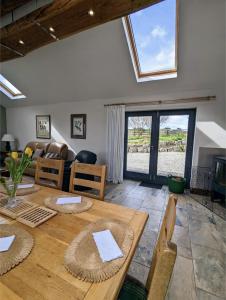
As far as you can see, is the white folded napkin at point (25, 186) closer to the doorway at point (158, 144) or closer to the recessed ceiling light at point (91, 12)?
the recessed ceiling light at point (91, 12)

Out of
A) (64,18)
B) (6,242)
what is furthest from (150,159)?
(6,242)

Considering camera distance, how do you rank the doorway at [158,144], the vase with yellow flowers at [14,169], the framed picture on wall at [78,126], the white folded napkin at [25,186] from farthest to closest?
the framed picture on wall at [78,126], the doorway at [158,144], the white folded napkin at [25,186], the vase with yellow flowers at [14,169]

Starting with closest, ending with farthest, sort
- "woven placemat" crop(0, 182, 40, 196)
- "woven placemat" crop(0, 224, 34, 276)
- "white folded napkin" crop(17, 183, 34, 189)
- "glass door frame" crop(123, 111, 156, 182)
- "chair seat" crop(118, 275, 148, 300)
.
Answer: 1. "woven placemat" crop(0, 224, 34, 276)
2. "chair seat" crop(118, 275, 148, 300)
3. "woven placemat" crop(0, 182, 40, 196)
4. "white folded napkin" crop(17, 183, 34, 189)
5. "glass door frame" crop(123, 111, 156, 182)

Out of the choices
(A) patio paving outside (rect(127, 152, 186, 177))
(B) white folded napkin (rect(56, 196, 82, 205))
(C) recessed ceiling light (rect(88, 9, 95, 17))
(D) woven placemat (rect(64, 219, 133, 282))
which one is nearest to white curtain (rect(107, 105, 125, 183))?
(A) patio paving outside (rect(127, 152, 186, 177))

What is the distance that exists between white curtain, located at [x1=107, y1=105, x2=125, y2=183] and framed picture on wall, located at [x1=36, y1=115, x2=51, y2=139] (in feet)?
7.58

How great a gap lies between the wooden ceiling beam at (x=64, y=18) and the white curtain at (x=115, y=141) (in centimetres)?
212

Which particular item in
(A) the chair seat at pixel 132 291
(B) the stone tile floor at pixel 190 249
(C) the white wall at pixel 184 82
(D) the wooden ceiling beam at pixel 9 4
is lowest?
(B) the stone tile floor at pixel 190 249

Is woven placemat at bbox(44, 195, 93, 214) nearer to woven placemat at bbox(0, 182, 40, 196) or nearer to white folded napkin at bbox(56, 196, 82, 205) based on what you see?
white folded napkin at bbox(56, 196, 82, 205)

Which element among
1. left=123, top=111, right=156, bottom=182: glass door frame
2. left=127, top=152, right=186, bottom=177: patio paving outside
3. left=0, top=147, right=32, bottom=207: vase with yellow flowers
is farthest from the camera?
left=123, top=111, right=156, bottom=182: glass door frame

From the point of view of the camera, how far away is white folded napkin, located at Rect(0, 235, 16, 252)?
0.82 m

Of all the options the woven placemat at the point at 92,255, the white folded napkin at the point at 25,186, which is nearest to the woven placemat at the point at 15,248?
the woven placemat at the point at 92,255

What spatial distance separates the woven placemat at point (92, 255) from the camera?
2.28 ft

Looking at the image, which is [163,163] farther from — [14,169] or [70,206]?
[14,169]

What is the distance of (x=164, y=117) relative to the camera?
3.78m
